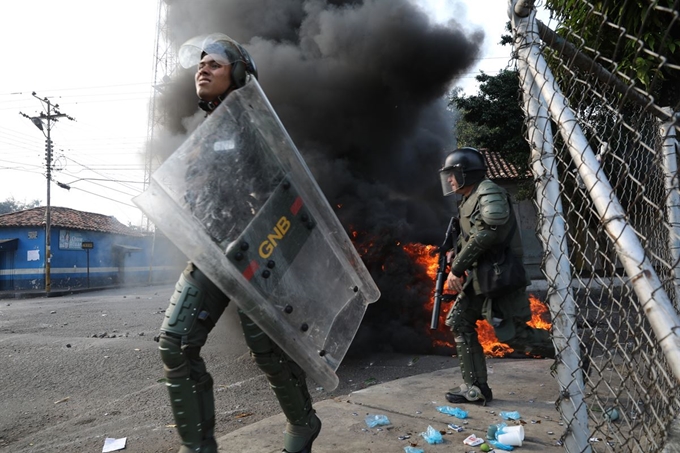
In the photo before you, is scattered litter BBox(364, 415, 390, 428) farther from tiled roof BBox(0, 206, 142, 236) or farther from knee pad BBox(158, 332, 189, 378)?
tiled roof BBox(0, 206, 142, 236)

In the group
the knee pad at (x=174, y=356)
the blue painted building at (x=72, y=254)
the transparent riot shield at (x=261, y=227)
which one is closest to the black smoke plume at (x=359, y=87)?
the transparent riot shield at (x=261, y=227)

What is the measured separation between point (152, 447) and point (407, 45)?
21.7 feet

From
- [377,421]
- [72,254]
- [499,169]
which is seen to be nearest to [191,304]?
[377,421]

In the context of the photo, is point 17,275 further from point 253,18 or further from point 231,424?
point 231,424

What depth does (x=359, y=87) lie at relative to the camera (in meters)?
7.26

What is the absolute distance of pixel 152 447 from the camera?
258cm

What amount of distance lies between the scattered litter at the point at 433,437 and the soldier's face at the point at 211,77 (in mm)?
1926

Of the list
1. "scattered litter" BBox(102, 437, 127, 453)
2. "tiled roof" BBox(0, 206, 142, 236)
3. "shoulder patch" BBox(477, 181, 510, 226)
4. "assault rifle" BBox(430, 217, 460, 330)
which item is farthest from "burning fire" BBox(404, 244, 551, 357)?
"tiled roof" BBox(0, 206, 142, 236)

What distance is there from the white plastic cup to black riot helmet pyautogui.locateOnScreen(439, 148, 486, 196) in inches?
62.3

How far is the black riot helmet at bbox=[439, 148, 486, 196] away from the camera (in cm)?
322

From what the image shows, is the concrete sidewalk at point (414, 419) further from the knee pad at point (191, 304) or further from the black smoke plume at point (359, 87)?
the black smoke plume at point (359, 87)

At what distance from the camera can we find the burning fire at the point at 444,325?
190 inches

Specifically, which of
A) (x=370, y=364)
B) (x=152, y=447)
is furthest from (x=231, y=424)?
(x=370, y=364)

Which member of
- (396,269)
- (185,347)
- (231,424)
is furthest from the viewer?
(396,269)
